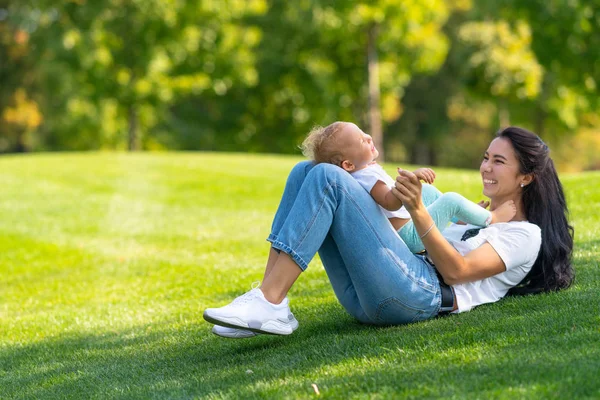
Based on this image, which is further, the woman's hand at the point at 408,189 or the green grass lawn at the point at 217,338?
the woman's hand at the point at 408,189

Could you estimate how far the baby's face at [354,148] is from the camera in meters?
4.58

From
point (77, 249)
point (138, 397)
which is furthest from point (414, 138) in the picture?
point (138, 397)

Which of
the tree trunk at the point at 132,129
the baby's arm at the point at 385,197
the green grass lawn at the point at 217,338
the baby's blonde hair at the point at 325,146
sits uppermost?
the baby's blonde hair at the point at 325,146

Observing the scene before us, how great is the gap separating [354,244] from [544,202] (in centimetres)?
130

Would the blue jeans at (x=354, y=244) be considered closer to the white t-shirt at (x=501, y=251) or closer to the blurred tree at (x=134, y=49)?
the white t-shirt at (x=501, y=251)

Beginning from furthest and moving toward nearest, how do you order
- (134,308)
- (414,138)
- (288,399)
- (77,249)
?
(414,138), (77,249), (134,308), (288,399)

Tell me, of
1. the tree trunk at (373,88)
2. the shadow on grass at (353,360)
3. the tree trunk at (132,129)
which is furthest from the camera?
the tree trunk at (132,129)

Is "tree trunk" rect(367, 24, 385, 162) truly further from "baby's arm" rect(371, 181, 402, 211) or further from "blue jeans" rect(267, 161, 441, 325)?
"baby's arm" rect(371, 181, 402, 211)

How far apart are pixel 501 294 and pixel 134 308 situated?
11.4ft

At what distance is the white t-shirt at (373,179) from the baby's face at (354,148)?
0.04 m

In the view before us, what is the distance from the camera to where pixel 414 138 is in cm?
4075

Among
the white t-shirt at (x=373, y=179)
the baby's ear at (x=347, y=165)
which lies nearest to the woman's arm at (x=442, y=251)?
the white t-shirt at (x=373, y=179)

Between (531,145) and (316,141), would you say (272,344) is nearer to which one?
(316,141)

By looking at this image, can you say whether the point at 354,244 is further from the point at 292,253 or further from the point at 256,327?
the point at 256,327
